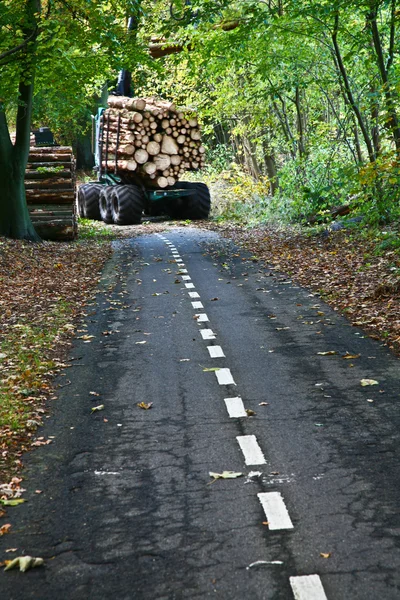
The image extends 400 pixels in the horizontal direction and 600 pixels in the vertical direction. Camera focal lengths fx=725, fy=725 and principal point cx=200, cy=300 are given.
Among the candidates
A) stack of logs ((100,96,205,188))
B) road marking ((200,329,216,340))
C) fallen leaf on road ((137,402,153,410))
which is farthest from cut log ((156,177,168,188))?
fallen leaf on road ((137,402,153,410))

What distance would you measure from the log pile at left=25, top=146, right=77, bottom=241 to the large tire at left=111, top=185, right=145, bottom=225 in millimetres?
4654

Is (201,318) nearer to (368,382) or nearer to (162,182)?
(368,382)

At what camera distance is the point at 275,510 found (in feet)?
14.9

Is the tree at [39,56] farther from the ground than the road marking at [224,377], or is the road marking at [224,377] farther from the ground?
the tree at [39,56]

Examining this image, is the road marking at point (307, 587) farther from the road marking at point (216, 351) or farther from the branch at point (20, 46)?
the branch at point (20, 46)

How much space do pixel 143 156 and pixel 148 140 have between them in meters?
0.75

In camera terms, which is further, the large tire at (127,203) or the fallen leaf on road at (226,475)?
the large tire at (127,203)

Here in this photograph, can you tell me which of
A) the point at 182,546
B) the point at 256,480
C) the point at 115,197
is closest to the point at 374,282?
the point at 256,480

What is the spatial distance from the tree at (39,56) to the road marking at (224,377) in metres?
10.3

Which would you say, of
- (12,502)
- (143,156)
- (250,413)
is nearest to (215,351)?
(250,413)

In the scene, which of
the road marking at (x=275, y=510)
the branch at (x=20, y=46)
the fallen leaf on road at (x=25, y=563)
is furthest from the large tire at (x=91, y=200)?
the fallen leaf on road at (x=25, y=563)

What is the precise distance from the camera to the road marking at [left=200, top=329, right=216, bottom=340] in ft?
31.0

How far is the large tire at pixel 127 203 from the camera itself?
27922 millimetres

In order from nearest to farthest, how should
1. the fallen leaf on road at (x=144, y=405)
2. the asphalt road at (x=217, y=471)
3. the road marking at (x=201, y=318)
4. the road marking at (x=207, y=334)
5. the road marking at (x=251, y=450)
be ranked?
the asphalt road at (x=217, y=471), the road marking at (x=251, y=450), the fallen leaf on road at (x=144, y=405), the road marking at (x=207, y=334), the road marking at (x=201, y=318)
